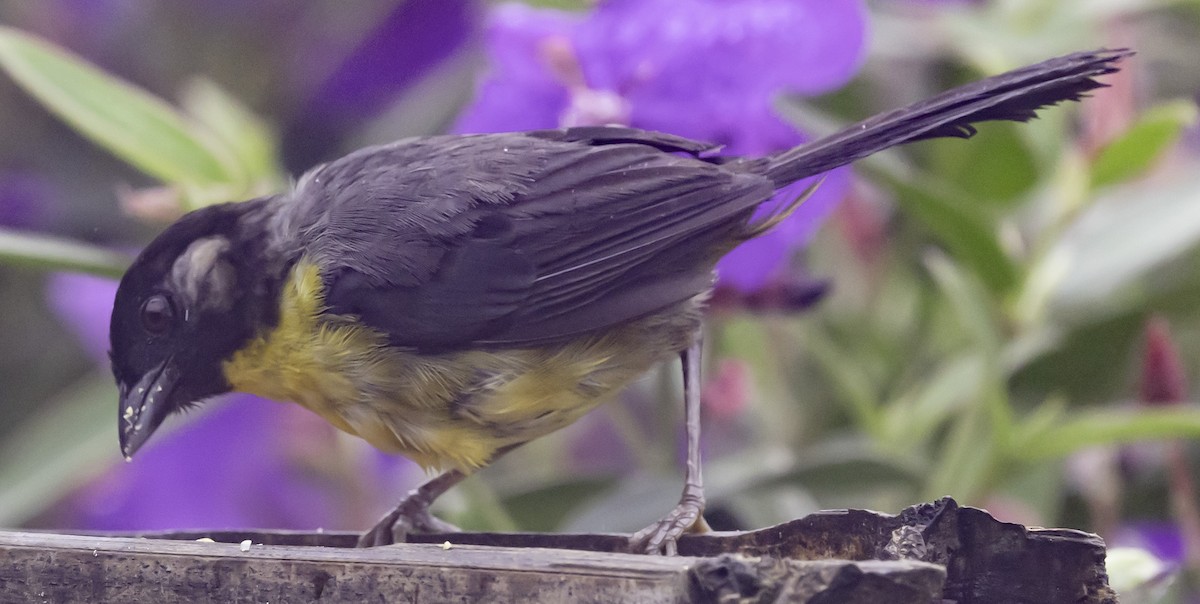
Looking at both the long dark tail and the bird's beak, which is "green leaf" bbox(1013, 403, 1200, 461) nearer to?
the long dark tail

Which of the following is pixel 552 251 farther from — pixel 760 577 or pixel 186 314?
pixel 760 577

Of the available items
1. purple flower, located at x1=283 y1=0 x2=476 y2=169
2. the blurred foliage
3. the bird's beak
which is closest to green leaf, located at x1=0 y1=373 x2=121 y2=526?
the blurred foliage

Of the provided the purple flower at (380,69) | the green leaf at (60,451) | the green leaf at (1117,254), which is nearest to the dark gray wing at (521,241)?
the green leaf at (1117,254)

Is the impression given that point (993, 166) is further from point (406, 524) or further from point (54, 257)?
point (54, 257)

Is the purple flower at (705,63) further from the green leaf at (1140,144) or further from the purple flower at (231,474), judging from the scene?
the purple flower at (231,474)

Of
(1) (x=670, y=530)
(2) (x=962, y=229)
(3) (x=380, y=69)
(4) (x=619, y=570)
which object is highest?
(3) (x=380, y=69)

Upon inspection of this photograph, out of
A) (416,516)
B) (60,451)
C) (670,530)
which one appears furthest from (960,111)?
(60,451)

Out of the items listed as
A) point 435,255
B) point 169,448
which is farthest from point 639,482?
point 169,448
